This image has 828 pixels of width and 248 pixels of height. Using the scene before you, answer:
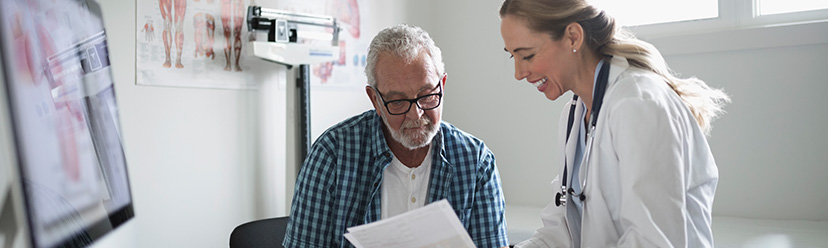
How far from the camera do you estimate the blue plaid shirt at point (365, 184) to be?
1598mm

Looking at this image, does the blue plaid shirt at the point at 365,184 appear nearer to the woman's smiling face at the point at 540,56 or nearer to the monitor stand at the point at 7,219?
the woman's smiling face at the point at 540,56

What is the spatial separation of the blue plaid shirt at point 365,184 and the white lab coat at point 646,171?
387 millimetres

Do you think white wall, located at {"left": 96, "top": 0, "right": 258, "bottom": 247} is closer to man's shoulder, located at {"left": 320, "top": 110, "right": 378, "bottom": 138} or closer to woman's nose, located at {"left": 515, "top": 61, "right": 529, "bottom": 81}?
man's shoulder, located at {"left": 320, "top": 110, "right": 378, "bottom": 138}

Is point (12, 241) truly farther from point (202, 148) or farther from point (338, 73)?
point (338, 73)

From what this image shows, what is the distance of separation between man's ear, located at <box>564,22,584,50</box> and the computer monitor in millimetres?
1268

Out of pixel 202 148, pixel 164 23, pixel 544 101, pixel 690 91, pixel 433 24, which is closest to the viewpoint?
pixel 690 91

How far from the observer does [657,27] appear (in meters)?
3.72

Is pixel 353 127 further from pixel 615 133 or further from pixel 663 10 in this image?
A: pixel 663 10

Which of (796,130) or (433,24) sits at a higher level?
(433,24)

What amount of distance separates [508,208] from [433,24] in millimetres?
1316

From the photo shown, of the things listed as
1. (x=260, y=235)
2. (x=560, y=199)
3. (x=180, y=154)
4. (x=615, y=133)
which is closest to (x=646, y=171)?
(x=615, y=133)

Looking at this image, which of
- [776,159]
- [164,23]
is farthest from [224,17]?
[776,159]

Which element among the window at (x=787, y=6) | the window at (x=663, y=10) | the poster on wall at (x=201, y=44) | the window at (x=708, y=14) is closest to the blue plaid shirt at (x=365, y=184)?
the poster on wall at (x=201, y=44)

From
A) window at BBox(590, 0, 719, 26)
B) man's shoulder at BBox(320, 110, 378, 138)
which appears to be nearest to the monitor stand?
man's shoulder at BBox(320, 110, 378, 138)
